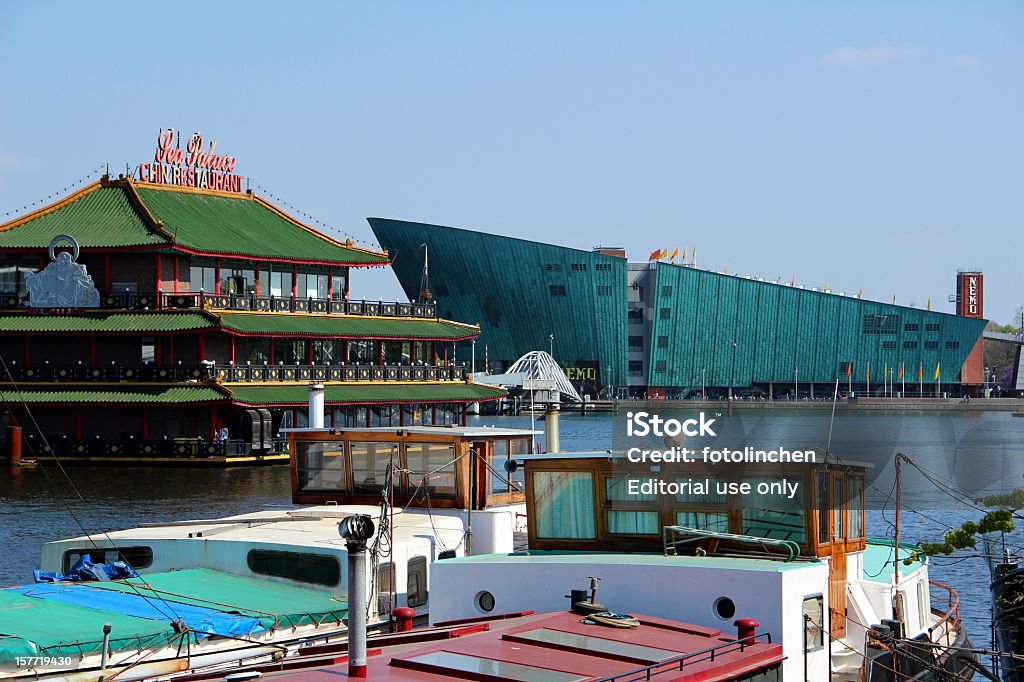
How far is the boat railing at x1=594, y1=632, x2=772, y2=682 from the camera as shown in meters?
12.4

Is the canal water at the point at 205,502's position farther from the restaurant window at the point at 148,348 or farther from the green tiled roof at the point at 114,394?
the restaurant window at the point at 148,348

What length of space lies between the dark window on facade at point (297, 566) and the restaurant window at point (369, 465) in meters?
3.93

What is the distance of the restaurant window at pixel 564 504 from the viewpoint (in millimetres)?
17656

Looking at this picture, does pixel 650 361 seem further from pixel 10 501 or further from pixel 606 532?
pixel 606 532

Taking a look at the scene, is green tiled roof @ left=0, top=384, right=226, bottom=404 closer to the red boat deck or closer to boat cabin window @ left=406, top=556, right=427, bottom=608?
boat cabin window @ left=406, top=556, right=427, bottom=608

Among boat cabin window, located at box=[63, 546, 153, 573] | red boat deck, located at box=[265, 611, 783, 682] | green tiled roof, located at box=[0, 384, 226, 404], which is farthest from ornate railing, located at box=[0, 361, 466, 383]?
red boat deck, located at box=[265, 611, 783, 682]

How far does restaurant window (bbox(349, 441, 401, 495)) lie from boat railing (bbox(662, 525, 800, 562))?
776 cm

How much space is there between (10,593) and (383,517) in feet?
15.8

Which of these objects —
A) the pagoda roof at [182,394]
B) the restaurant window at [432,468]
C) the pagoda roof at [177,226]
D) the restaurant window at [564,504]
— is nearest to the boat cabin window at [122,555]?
the restaurant window at [432,468]

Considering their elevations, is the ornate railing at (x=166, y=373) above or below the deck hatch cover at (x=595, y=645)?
above

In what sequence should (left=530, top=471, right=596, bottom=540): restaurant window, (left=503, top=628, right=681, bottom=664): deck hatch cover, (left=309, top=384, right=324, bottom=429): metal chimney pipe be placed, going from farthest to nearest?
(left=309, top=384, right=324, bottom=429): metal chimney pipe
(left=530, top=471, right=596, bottom=540): restaurant window
(left=503, top=628, right=681, bottom=664): deck hatch cover

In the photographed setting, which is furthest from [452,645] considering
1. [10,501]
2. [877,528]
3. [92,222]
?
[92,222]

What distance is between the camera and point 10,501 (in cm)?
4634

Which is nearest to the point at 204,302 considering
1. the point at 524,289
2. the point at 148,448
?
the point at 148,448
